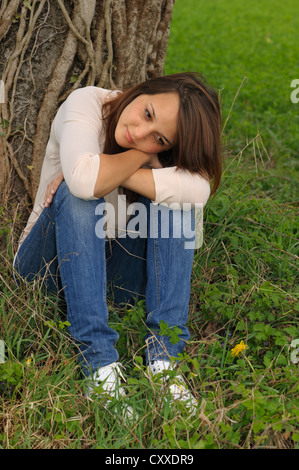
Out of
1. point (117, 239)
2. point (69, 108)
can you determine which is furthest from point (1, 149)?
point (117, 239)

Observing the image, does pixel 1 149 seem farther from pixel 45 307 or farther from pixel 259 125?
pixel 259 125

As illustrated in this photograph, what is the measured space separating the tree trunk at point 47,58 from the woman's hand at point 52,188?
458 millimetres

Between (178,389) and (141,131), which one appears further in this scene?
(141,131)

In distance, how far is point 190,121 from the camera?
230 centimetres

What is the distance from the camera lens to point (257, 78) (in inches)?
269

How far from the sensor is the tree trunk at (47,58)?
266 centimetres

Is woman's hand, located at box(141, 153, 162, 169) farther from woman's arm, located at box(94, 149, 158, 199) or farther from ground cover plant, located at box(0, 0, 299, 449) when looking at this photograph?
ground cover plant, located at box(0, 0, 299, 449)

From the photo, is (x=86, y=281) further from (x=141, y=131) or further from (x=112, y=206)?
(x=141, y=131)

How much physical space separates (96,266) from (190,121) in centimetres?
68

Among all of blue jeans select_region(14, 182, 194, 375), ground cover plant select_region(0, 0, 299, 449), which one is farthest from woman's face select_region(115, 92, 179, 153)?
ground cover plant select_region(0, 0, 299, 449)

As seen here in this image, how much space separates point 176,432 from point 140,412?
17 centimetres

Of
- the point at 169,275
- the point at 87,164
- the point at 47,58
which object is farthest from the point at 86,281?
the point at 47,58

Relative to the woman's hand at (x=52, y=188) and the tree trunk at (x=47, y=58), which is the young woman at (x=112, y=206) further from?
the tree trunk at (x=47, y=58)

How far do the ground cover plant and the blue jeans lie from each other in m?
0.07
